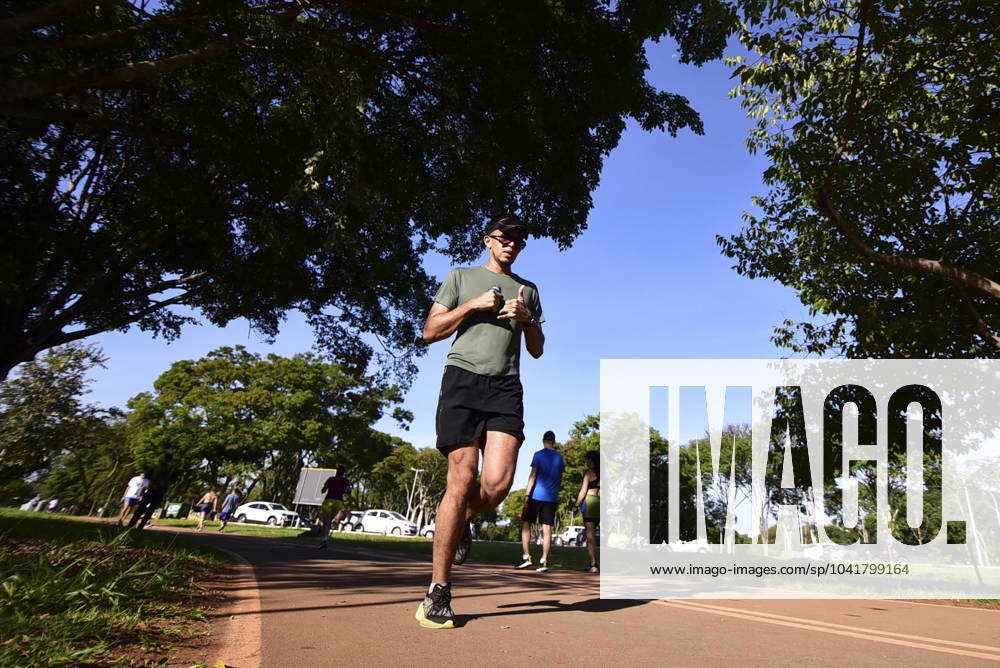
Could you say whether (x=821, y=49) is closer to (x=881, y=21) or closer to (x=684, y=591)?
(x=881, y=21)

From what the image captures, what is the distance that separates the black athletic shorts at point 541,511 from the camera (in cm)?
795

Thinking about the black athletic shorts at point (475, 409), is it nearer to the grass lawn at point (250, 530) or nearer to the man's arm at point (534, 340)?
the man's arm at point (534, 340)

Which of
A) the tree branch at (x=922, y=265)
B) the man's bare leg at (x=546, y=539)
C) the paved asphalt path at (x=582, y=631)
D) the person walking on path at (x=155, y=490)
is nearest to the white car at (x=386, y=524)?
the person walking on path at (x=155, y=490)

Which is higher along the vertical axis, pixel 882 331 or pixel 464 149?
pixel 464 149

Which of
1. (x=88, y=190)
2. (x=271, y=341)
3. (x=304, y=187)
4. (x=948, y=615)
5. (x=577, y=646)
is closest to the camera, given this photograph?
(x=577, y=646)

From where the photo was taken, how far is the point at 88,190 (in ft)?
38.0

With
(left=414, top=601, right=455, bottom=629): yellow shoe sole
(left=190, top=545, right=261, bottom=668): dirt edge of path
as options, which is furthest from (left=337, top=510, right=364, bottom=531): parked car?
(left=414, top=601, right=455, bottom=629): yellow shoe sole

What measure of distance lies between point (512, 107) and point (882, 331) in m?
7.83

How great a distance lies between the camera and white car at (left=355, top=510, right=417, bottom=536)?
36.7m

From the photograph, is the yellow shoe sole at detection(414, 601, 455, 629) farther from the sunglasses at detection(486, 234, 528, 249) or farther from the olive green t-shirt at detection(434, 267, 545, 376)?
the sunglasses at detection(486, 234, 528, 249)

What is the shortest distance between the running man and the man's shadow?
0.48 metres

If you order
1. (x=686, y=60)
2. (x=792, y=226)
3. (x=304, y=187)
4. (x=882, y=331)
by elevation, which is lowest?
(x=882, y=331)

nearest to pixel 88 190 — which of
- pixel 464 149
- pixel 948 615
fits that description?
pixel 464 149

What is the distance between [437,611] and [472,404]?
1.10m
